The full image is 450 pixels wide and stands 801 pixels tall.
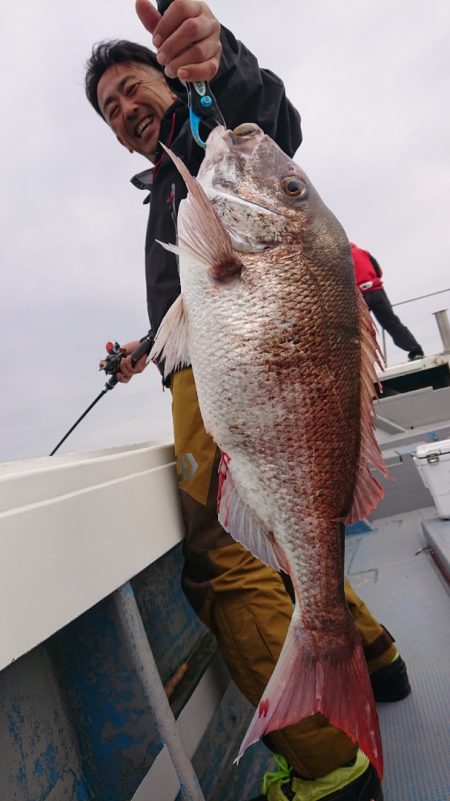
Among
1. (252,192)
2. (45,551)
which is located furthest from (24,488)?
(252,192)

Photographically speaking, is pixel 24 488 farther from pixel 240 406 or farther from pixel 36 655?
pixel 36 655

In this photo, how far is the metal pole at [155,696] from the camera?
4.52ft

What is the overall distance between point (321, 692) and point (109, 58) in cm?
246

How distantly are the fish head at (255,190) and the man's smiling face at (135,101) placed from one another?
0.99 m

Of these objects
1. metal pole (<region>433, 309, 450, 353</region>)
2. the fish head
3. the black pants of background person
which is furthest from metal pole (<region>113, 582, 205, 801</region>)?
metal pole (<region>433, 309, 450, 353</region>)

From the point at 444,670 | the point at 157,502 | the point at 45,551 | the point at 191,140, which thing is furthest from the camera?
the point at 444,670

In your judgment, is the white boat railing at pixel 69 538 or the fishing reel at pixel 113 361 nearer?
the white boat railing at pixel 69 538

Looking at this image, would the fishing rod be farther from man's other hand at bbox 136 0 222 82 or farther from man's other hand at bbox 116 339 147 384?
man's other hand at bbox 136 0 222 82

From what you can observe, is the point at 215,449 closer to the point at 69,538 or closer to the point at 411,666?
the point at 69,538

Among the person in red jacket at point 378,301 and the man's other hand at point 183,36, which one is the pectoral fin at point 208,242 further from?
the person in red jacket at point 378,301

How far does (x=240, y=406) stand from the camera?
47.6 inches

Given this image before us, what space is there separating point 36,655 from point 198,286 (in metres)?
1.39

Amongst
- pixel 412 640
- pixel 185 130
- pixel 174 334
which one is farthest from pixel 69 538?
pixel 412 640

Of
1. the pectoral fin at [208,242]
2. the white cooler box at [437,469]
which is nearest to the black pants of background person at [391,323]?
the white cooler box at [437,469]
